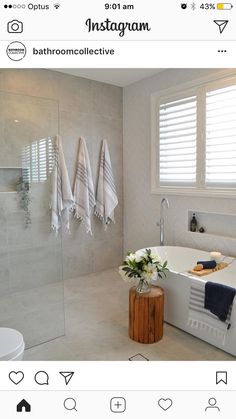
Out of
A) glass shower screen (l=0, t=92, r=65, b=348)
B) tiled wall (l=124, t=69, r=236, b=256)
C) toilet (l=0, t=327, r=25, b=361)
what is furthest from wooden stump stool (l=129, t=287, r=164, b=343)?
tiled wall (l=124, t=69, r=236, b=256)

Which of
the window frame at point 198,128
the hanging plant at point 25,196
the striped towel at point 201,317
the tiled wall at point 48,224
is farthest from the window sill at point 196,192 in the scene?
the hanging plant at point 25,196

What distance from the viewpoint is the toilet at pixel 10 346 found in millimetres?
1212

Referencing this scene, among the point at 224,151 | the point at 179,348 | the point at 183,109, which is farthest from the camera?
the point at 183,109

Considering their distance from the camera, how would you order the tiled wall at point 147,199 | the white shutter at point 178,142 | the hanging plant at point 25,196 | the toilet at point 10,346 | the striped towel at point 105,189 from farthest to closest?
the striped towel at point 105,189, the white shutter at point 178,142, the tiled wall at point 147,199, the hanging plant at point 25,196, the toilet at point 10,346

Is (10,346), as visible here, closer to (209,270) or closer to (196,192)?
(209,270)

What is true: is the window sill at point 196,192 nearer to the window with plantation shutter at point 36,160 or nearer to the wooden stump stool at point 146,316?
the wooden stump stool at point 146,316

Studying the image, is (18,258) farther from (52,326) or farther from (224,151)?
(224,151)
